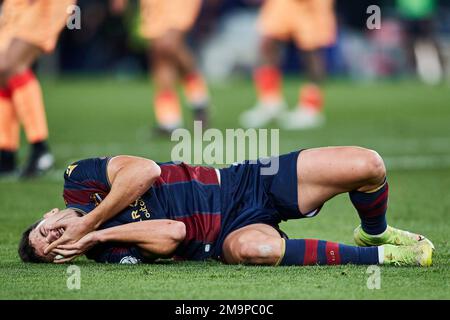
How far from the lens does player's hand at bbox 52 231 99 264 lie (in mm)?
5609

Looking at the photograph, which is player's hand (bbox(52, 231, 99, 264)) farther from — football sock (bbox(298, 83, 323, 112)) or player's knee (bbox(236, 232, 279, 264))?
football sock (bbox(298, 83, 323, 112))

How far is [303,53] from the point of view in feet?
47.5

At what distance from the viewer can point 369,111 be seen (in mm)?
16688

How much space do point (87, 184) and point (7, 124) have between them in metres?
3.95

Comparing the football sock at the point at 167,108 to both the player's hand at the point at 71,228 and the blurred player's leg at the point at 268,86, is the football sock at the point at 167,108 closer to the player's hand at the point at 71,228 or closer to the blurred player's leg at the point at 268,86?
the blurred player's leg at the point at 268,86

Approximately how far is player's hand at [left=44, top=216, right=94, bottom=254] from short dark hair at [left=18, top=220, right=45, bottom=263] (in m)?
0.18

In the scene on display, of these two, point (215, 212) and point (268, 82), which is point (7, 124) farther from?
point (268, 82)

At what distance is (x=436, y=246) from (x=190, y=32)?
17.9m

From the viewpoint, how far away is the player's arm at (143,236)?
5.59 metres

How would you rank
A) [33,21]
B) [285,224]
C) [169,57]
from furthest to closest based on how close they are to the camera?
[169,57]
[33,21]
[285,224]

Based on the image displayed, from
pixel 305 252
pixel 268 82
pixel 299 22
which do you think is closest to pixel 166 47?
pixel 268 82

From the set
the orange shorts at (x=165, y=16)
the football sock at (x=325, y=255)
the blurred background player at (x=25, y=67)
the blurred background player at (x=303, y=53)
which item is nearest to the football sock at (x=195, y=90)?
the orange shorts at (x=165, y=16)

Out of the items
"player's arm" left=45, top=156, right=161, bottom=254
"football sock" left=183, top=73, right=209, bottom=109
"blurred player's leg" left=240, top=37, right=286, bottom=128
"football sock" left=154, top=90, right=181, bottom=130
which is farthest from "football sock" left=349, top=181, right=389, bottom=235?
"blurred player's leg" left=240, top=37, right=286, bottom=128

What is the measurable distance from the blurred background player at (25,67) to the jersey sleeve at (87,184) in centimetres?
370
